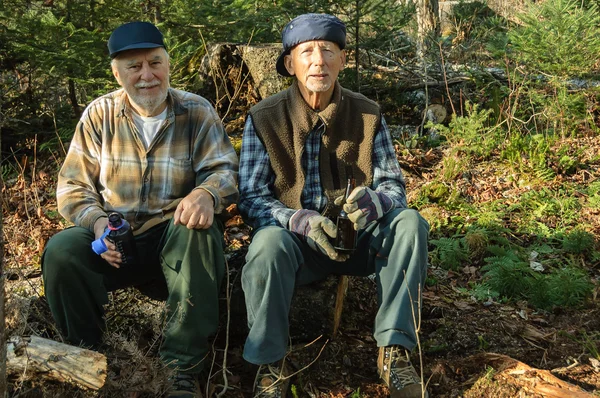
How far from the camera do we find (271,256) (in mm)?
3146

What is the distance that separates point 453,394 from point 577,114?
17.4ft

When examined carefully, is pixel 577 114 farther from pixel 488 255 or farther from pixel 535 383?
pixel 535 383

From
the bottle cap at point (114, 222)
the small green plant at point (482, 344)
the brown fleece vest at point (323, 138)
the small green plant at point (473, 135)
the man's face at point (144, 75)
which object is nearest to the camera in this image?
the bottle cap at point (114, 222)

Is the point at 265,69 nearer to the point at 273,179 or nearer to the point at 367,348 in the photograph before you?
the point at 273,179

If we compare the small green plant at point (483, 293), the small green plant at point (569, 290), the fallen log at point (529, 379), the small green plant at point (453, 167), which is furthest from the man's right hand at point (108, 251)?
the small green plant at point (453, 167)

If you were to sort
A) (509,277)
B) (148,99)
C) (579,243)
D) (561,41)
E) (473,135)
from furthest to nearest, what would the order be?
(561,41), (473,135), (579,243), (509,277), (148,99)

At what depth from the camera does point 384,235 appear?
11.0ft

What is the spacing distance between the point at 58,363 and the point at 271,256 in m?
1.14

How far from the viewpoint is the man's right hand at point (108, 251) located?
321cm

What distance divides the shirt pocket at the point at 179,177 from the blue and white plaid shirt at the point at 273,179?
1.01 ft

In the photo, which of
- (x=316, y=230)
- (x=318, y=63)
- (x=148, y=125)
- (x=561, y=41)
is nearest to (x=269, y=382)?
(x=316, y=230)

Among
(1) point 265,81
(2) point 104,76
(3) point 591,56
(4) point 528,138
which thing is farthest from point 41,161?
(3) point 591,56

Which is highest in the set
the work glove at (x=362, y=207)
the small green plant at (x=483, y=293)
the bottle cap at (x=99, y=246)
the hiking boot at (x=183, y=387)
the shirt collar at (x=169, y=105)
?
the shirt collar at (x=169, y=105)

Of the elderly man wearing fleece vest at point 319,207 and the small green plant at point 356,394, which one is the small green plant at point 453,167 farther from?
the small green plant at point 356,394
